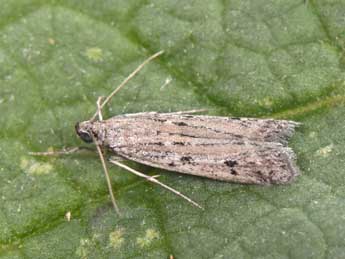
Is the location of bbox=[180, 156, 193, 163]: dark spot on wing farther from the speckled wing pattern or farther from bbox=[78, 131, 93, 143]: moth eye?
bbox=[78, 131, 93, 143]: moth eye

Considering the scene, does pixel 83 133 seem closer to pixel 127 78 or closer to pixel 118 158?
pixel 118 158

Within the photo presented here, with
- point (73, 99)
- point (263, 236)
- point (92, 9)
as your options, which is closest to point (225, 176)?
point (263, 236)

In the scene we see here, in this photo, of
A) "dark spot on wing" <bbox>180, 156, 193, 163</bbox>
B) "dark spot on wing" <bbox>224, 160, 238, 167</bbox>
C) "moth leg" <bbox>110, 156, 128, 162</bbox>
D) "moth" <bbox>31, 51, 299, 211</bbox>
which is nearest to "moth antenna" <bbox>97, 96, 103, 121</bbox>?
"moth" <bbox>31, 51, 299, 211</bbox>

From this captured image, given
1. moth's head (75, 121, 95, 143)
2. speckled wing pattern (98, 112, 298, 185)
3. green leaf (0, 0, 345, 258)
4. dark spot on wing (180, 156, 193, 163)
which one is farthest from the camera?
moth's head (75, 121, 95, 143)

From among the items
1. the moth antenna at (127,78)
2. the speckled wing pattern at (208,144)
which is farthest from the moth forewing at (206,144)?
the moth antenna at (127,78)

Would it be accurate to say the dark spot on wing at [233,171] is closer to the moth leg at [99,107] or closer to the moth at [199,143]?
the moth at [199,143]

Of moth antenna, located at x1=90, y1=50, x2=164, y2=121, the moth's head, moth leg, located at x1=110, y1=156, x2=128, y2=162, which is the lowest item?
moth leg, located at x1=110, y1=156, x2=128, y2=162
